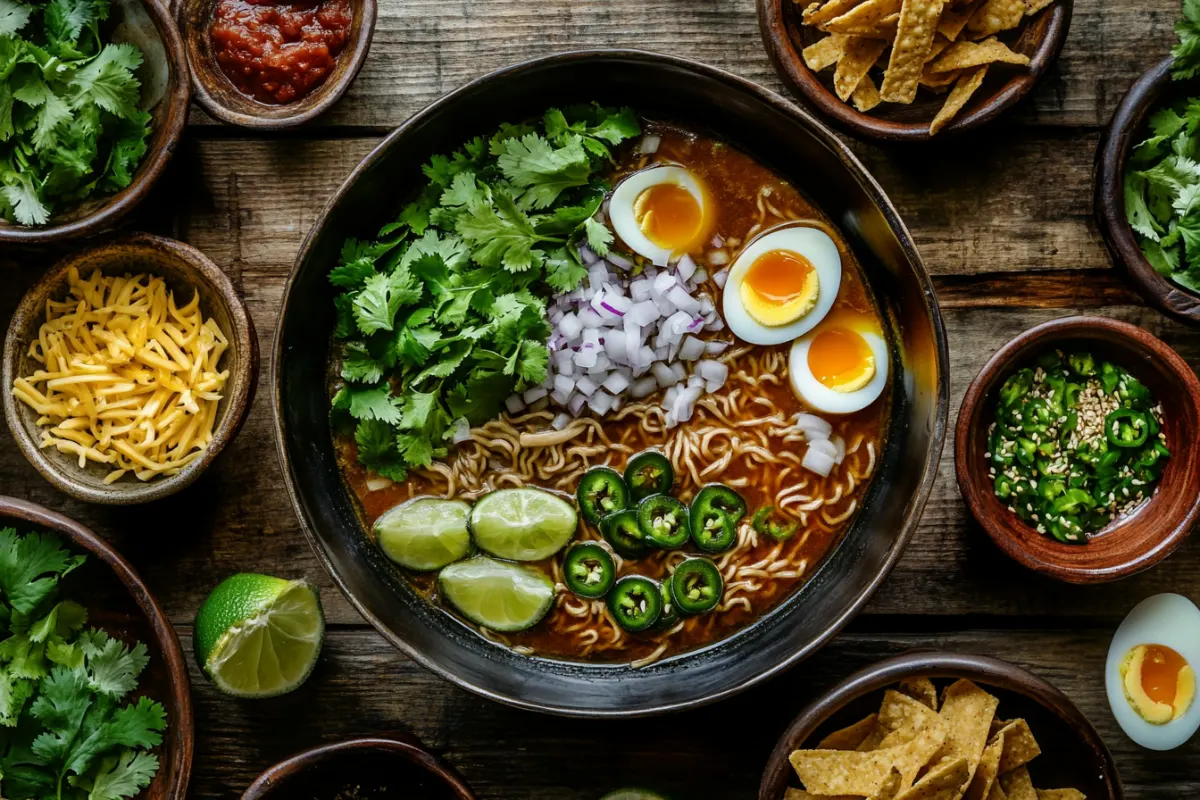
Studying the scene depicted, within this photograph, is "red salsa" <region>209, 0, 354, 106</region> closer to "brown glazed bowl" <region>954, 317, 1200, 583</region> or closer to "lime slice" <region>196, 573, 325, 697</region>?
"lime slice" <region>196, 573, 325, 697</region>

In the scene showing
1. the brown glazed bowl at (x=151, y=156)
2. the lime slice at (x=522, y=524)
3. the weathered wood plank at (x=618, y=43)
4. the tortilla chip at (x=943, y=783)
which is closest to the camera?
the tortilla chip at (x=943, y=783)

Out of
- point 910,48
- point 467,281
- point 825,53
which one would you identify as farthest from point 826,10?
point 467,281

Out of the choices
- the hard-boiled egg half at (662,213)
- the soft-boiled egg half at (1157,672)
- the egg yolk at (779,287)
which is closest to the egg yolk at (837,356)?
the egg yolk at (779,287)

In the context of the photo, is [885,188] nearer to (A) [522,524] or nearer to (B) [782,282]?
(B) [782,282]

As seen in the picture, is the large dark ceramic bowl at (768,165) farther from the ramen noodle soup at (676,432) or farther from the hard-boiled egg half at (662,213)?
the hard-boiled egg half at (662,213)

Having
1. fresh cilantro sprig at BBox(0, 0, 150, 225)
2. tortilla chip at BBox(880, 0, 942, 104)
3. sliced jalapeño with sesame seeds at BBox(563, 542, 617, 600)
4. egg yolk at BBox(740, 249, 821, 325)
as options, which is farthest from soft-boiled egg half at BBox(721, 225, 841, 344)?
fresh cilantro sprig at BBox(0, 0, 150, 225)

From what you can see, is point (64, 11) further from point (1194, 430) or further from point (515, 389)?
point (1194, 430)
